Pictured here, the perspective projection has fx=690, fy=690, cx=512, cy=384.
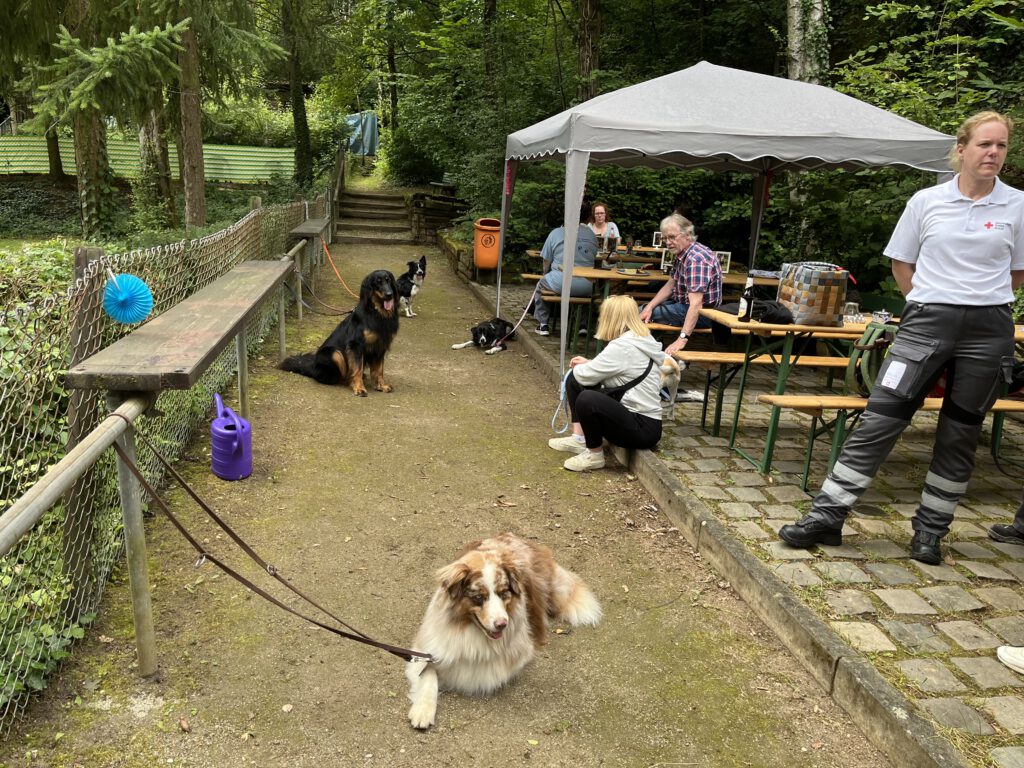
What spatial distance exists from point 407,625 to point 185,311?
84.0 inches

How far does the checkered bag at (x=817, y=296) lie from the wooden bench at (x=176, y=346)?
12.0ft

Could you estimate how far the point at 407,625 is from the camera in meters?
3.10

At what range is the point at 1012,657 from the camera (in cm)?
272

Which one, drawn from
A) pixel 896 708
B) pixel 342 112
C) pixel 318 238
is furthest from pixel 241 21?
pixel 342 112

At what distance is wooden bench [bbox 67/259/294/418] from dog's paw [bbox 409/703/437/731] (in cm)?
141

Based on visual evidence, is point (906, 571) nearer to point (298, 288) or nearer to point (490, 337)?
point (490, 337)

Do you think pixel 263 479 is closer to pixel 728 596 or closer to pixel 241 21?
pixel 728 596

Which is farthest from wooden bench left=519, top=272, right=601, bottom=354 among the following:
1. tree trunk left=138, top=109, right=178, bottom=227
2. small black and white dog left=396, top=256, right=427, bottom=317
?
tree trunk left=138, top=109, right=178, bottom=227

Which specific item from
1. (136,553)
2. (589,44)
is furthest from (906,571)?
(589,44)

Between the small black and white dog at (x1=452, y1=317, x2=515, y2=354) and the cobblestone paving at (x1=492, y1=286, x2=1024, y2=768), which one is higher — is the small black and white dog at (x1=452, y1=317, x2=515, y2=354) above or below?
below

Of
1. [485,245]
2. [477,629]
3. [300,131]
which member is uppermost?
[300,131]

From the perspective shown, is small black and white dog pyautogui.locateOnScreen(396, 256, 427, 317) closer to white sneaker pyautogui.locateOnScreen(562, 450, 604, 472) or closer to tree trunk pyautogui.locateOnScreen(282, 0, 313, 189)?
white sneaker pyautogui.locateOnScreen(562, 450, 604, 472)

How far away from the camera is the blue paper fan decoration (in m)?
2.63

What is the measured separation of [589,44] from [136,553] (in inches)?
462
